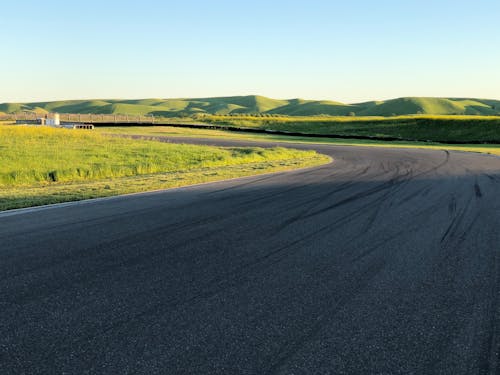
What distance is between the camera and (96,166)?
1867 centimetres

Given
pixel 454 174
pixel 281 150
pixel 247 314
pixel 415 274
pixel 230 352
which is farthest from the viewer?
pixel 281 150

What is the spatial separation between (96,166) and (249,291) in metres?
15.5

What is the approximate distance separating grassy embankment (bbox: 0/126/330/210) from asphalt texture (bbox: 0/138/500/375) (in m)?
3.43

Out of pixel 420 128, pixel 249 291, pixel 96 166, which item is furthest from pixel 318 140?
pixel 249 291

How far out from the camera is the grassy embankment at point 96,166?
41.1 feet

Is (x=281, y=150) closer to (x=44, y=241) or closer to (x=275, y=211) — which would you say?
(x=275, y=211)

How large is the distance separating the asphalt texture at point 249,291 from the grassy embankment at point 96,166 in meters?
3.43

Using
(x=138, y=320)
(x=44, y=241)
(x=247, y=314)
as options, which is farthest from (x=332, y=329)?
(x=44, y=241)

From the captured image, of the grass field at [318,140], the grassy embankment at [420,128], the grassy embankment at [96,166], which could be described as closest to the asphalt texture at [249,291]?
the grassy embankment at [96,166]

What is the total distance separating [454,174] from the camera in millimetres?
17031

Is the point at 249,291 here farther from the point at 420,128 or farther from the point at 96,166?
the point at 420,128

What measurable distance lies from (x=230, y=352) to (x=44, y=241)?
14.1ft

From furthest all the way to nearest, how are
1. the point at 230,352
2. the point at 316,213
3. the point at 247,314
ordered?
the point at 316,213, the point at 247,314, the point at 230,352

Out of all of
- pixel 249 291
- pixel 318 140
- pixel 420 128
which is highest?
pixel 249 291
